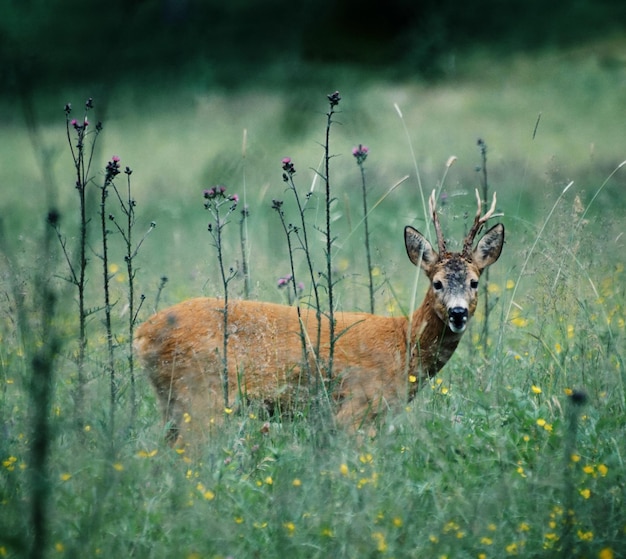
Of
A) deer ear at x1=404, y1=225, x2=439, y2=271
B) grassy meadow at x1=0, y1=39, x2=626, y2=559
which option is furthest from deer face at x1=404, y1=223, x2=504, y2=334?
grassy meadow at x1=0, y1=39, x2=626, y2=559

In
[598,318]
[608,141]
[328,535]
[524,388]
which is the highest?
[608,141]

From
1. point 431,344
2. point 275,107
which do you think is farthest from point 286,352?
point 275,107

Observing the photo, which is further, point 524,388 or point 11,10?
point 524,388

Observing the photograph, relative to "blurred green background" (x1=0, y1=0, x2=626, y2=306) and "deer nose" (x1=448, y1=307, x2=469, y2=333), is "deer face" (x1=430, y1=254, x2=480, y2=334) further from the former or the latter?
"blurred green background" (x1=0, y1=0, x2=626, y2=306)

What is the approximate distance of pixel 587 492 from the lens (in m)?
3.10

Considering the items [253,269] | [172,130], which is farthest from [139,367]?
[172,130]

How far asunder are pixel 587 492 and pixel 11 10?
8.20 ft

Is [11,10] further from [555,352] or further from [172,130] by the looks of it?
[172,130]

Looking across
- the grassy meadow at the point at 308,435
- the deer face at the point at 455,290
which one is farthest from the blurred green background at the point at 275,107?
the deer face at the point at 455,290

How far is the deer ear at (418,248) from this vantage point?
484 centimetres

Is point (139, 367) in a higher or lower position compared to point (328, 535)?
higher

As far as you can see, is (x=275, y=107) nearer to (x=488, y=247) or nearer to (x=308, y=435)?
(x=308, y=435)

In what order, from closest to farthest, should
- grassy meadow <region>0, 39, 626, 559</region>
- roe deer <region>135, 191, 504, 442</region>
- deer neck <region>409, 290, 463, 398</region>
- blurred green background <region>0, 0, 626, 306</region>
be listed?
1. blurred green background <region>0, 0, 626, 306</region>
2. grassy meadow <region>0, 39, 626, 559</region>
3. roe deer <region>135, 191, 504, 442</region>
4. deer neck <region>409, 290, 463, 398</region>

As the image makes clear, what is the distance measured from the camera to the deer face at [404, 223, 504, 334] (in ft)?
14.6
